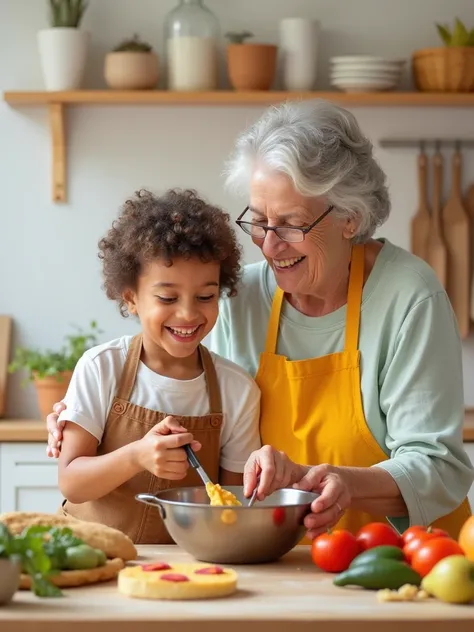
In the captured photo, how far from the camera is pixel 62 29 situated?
11.9 feet

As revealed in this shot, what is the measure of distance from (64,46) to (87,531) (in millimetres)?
2450

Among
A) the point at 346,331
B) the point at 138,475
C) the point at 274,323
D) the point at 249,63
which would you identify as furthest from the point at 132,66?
the point at 138,475

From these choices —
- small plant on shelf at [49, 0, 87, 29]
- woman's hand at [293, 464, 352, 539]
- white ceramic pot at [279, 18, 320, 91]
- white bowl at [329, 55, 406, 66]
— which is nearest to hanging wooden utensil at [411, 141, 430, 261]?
white bowl at [329, 55, 406, 66]

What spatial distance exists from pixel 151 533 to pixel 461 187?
Result: 2.25 m

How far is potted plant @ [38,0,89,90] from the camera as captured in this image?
11.8 ft

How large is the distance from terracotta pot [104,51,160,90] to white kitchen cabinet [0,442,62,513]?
1214 millimetres

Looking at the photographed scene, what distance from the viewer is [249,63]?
3596 millimetres

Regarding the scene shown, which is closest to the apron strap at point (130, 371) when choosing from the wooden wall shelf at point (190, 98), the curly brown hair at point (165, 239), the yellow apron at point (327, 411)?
the curly brown hair at point (165, 239)

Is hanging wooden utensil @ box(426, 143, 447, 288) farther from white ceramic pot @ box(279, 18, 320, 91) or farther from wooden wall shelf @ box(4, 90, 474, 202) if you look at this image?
white ceramic pot @ box(279, 18, 320, 91)

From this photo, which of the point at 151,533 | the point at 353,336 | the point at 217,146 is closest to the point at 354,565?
the point at 151,533

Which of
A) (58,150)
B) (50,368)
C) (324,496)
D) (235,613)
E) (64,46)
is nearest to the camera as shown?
(235,613)

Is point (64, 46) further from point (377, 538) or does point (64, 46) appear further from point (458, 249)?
point (377, 538)

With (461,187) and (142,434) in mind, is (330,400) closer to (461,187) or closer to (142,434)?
(142,434)

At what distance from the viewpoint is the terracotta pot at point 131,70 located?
359 centimetres
